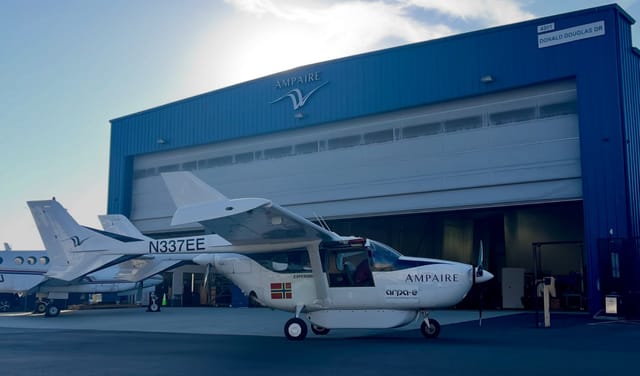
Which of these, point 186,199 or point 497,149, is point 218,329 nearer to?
point 186,199

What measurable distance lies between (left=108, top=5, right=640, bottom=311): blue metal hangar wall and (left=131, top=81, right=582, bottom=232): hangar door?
55 mm

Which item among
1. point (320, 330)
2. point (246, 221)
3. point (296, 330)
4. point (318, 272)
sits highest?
point (246, 221)

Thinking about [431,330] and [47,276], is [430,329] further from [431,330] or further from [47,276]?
[47,276]

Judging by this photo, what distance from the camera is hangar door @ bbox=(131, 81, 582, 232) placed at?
2264 cm

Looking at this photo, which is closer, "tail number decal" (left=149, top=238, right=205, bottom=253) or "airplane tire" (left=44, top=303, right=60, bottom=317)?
"tail number decal" (left=149, top=238, right=205, bottom=253)

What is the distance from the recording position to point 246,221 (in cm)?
1268

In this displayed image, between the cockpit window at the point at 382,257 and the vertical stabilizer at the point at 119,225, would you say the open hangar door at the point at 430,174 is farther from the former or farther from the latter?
the cockpit window at the point at 382,257

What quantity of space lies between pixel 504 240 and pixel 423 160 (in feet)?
35.9

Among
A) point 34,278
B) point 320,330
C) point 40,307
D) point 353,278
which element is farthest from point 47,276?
point 353,278

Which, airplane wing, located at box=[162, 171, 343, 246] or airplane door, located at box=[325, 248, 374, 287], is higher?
airplane wing, located at box=[162, 171, 343, 246]

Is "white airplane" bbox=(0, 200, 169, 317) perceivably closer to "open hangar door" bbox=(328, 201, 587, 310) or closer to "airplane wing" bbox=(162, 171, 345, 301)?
"airplane wing" bbox=(162, 171, 345, 301)

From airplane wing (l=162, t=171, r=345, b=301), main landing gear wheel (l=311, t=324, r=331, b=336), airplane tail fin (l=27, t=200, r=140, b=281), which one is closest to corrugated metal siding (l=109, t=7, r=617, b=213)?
airplane tail fin (l=27, t=200, r=140, b=281)

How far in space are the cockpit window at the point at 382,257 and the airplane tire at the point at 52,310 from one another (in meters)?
18.5

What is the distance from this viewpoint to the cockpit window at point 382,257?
1345cm
